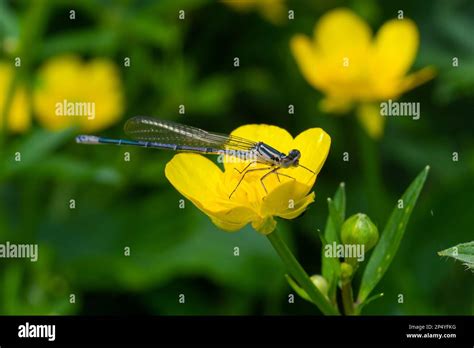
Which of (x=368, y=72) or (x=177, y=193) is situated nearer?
(x=368, y=72)

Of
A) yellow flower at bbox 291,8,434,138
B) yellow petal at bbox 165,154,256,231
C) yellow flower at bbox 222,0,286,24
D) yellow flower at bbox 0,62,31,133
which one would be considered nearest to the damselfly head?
yellow petal at bbox 165,154,256,231

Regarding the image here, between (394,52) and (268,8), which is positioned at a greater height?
(268,8)

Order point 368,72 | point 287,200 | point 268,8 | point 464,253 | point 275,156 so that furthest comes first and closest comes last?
1. point 268,8
2. point 368,72
3. point 275,156
4. point 287,200
5. point 464,253

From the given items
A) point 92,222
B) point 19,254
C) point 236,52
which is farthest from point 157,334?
point 236,52

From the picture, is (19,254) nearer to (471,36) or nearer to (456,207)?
(456,207)

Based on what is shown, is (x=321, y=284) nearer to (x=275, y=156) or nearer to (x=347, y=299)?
(x=347, y=299)

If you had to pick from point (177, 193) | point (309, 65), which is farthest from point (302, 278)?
point (177, 193)

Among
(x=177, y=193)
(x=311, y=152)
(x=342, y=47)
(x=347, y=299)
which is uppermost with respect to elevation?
(x=342, y=47)
